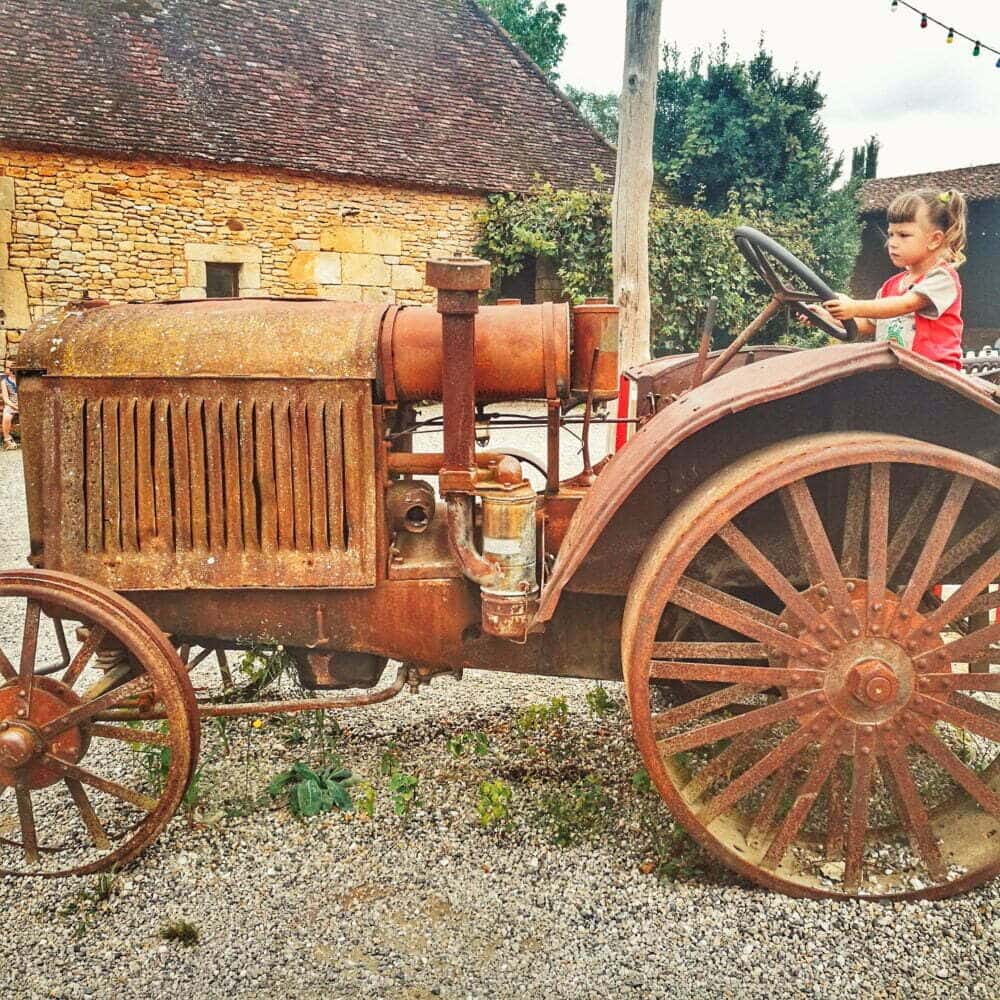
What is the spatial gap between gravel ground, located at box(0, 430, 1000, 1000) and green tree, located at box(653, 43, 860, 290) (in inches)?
561

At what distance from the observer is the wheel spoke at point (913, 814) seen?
2117 mm

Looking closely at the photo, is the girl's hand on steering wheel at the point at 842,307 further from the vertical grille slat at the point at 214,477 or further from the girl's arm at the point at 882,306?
the vertical grille slat at the point at 214,477

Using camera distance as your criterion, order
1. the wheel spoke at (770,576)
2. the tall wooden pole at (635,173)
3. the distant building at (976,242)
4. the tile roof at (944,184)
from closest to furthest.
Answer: the wheel spoke at (770,576), the tall wooden pole at (635,173), the tile roof at (944,184), the distant building at (976,242)

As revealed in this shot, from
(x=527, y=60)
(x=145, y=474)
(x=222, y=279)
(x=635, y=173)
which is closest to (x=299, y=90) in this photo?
(x=222, y=279)

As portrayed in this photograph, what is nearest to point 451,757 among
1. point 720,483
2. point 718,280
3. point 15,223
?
point 720,483

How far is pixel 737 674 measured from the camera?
2082mm

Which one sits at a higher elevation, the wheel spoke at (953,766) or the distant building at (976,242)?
the distant building at (976,242)

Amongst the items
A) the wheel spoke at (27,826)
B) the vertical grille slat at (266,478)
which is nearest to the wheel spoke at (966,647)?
the vertical grille slat at (266,478)

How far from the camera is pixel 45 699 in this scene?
2.36m

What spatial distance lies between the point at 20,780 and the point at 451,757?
129cm

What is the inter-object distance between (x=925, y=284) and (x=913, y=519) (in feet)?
2.17

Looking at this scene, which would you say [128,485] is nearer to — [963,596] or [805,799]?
[805,799]

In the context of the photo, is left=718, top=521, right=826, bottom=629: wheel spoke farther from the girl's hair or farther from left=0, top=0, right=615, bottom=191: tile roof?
left=0, top=0, right=615, bottom=191: tile roof

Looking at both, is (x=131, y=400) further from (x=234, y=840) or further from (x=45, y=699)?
(x=234, y=840)
